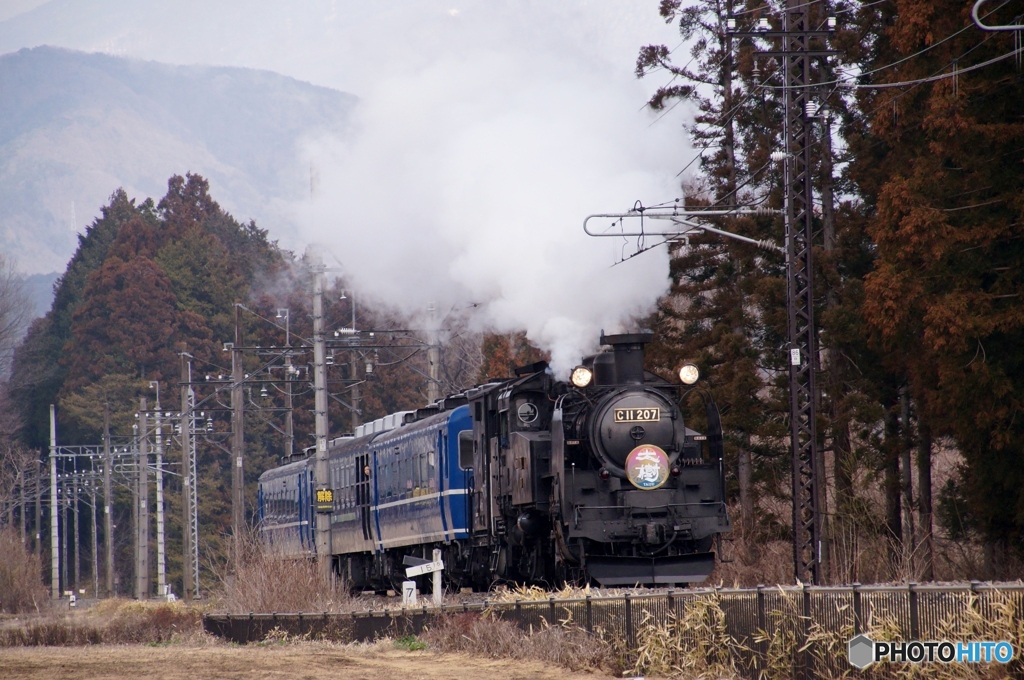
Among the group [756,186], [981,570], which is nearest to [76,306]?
[756,186]

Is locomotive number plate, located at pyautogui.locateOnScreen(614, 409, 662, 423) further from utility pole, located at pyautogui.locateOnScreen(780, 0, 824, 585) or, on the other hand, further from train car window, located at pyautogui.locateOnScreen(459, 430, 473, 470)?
train car window, located at pyautogui.locateOnScreen(459, 430, 473, 470)

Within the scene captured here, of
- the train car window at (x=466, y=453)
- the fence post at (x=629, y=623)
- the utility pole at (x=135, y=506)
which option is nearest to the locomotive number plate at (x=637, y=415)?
the fence post at (x=629, y=623)

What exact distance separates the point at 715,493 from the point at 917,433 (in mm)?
10693

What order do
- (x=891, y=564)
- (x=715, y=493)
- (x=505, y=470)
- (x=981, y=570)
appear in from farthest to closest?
(x=981, y=570), (x=891, y=564), (x=505, y=470), (x=715, y=493)

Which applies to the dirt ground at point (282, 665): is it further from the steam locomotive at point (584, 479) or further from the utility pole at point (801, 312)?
the utility pole at point (801, 312)

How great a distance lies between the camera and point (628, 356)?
19250mm

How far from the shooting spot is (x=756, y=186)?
3234cm

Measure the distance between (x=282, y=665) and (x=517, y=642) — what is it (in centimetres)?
257

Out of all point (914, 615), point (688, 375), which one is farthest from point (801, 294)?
point (914, 615)

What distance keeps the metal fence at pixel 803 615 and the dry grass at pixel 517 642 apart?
132 mm

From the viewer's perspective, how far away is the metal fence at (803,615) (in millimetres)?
10414

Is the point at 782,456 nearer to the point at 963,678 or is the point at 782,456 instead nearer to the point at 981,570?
the point at 981,570

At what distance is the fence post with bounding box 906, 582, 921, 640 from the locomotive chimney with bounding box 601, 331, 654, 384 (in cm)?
847

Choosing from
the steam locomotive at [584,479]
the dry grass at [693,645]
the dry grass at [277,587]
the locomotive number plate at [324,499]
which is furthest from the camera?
the locomotive number plate at [324,499]
